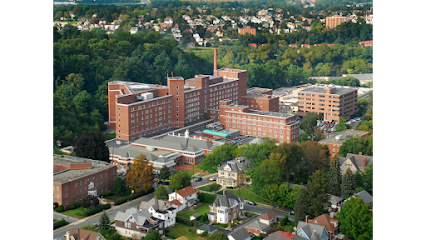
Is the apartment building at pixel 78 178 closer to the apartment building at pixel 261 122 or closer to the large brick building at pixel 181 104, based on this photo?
the large brick building at pixel 181 104

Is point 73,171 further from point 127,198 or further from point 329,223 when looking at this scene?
point 329,223

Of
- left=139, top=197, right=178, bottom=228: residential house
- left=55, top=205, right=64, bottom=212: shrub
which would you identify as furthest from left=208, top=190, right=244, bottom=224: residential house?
left=55, top=205, right=64, bottom=212: shrub

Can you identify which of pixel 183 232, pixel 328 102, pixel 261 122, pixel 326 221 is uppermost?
pixel 328 102

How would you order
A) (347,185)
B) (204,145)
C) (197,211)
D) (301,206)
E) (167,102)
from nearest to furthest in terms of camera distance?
1. (301,206)
2. (197,211)
3. (347,185)
4. (204,145)
5. (167,102)

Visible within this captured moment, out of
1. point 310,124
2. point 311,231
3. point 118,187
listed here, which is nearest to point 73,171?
point 118,187
